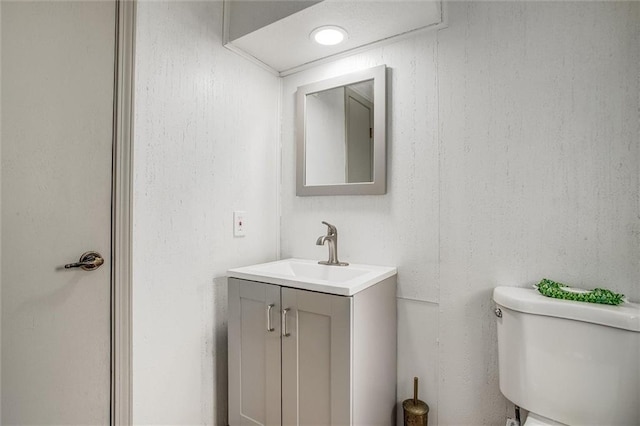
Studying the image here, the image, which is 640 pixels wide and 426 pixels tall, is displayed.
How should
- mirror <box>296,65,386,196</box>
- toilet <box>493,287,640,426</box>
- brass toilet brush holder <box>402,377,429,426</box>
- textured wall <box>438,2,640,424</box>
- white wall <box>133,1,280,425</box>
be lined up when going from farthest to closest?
mirror <box>296,65,386,196</box>
brass toilet brush holder <box>402,377,429,426</box>
white wall <box>133,1,280,425</box>
textured wall <box>438,2,640,424</box>
toilet <box>493,287,640,426</box>

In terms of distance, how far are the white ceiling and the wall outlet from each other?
830 millimetres

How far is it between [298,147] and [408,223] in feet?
2.42

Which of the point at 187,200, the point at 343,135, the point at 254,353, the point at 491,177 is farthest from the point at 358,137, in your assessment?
the point at 254,353

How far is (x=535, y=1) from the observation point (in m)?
1.22

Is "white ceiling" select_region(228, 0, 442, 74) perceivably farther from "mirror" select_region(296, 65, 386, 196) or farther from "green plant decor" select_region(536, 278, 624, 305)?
"green plant decor" select_region(536, 278, 624, 305)

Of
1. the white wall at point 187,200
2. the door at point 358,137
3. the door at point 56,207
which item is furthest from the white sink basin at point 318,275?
the door at point 56,207

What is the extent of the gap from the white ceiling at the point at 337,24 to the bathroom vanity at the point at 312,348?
42.9 inches

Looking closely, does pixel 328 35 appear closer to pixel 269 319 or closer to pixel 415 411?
pixel 269 319

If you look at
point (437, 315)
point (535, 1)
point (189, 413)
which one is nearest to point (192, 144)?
point (189, 413)

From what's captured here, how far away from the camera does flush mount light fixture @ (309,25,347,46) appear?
4.67ft

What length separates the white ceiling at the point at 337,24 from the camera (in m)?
1.29

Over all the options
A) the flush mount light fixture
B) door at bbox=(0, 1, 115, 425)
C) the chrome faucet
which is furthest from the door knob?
the flush mount light fixture

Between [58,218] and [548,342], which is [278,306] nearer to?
→ [58,218]

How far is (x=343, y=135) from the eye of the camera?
1.64 m
